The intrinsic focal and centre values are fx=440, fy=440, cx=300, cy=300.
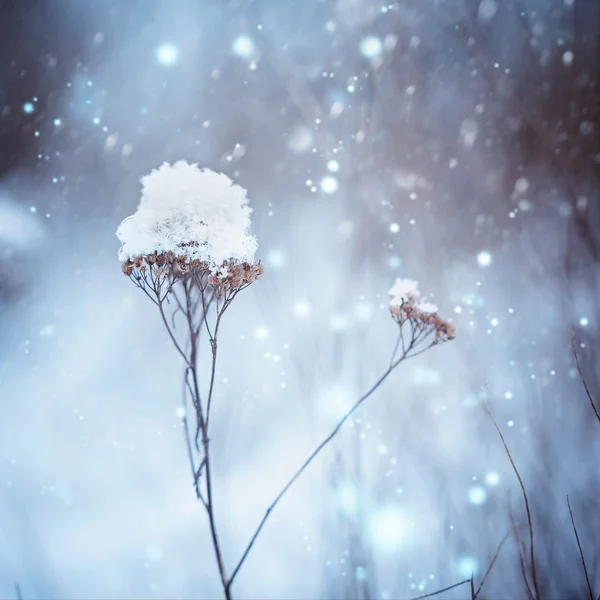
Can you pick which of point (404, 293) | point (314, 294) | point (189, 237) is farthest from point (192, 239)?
point (314, 294)

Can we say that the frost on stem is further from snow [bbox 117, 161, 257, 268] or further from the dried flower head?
the dried flower head

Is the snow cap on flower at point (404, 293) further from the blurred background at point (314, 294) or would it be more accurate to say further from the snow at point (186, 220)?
the blurred background at point (314, 294)

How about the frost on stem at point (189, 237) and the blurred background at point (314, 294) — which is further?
the blurred background at point (314, 294)

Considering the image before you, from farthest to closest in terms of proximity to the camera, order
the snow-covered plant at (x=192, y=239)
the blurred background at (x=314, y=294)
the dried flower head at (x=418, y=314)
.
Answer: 1. the blurred background at (x=314, y=294)
2. the dried flower head at (x=418, y=314)
3. the snow-covered plant at (x=192, y=239)

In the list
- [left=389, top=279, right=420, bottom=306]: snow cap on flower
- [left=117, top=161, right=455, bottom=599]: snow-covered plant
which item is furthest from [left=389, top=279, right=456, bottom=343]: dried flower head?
[left=117, top=161, right=455, bottom=599]: snow-covered plant

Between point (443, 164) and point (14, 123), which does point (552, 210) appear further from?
point (14, 123)

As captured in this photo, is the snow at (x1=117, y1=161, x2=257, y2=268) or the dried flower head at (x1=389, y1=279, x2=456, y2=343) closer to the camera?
the snow at (x1=117, y1=161, x2=257, y2=268)

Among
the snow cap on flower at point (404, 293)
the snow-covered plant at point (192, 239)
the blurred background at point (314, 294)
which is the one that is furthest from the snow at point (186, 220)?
the blurred background at point (314, 294)

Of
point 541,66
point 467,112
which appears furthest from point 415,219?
point 541,66
